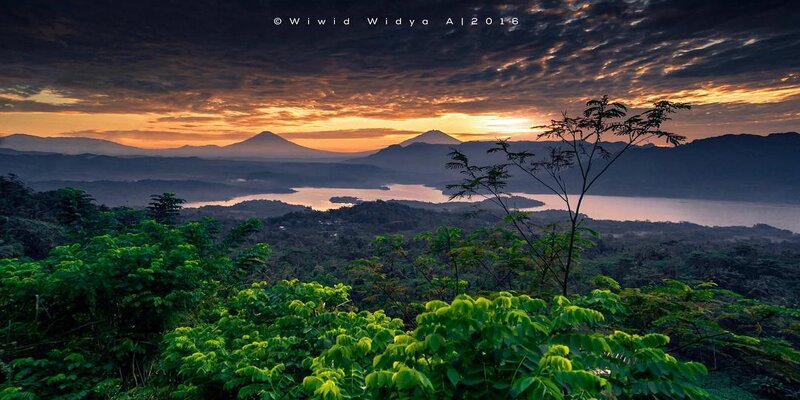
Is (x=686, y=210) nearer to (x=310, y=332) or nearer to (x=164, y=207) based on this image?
(x=164, y=207)

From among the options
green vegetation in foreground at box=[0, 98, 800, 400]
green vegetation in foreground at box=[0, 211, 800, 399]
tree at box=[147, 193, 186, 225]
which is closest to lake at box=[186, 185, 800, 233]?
tree at box=[147, 193, 186, 225]

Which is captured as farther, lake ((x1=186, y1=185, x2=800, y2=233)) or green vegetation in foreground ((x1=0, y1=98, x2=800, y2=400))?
lake ((x1=186, y1=185, x2=800, y2=233))

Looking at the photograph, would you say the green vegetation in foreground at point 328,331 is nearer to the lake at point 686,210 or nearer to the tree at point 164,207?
the tree at point 164,207

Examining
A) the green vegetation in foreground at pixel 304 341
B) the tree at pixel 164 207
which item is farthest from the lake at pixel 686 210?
the green vegetation in foreground at pixel 304 341

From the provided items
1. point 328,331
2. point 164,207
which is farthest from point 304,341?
point 164,207

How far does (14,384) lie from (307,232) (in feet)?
168

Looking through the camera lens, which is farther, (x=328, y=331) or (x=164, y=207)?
(x=164, y=207)

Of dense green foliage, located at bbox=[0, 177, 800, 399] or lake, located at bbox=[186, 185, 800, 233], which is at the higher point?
dense green foliage, located at bbox=[0, 177, 800, 399]

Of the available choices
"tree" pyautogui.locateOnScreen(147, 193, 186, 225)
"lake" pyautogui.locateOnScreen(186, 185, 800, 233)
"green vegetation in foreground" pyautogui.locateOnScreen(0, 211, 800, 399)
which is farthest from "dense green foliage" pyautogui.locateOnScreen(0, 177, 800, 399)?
"lake" pyautogui.locateOnScreen(186, 185, 800, 233)

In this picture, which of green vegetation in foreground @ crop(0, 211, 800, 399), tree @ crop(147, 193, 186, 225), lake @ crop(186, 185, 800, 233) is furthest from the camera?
lake @ crop(186, 185, 800, 233)

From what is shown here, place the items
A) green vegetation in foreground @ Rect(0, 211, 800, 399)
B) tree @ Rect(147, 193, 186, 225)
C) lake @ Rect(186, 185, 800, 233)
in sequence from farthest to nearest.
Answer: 1. lake @ Rect(186, 185, 800, 233)
2. tree @ Rect(147, 193, 186, 225)
3. green vegetation in foreground @ Rect(0, 211, 800, 399)

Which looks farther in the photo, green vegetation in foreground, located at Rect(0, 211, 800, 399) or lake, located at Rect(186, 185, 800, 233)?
lake, located at Rect(186, 185, 800, 233)

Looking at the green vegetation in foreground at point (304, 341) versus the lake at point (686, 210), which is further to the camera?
the lake at point (686, 210)

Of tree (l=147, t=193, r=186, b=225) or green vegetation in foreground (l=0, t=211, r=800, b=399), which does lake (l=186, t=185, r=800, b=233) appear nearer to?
tree (l=147, t=193, r=186, b=225)
